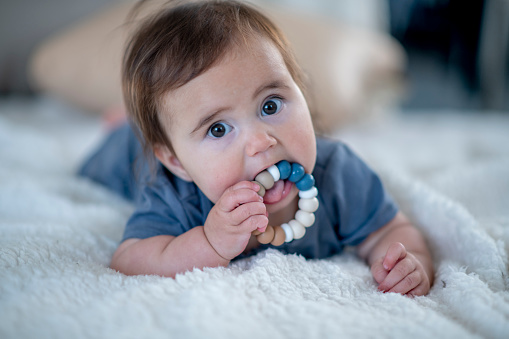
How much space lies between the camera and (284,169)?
66cm

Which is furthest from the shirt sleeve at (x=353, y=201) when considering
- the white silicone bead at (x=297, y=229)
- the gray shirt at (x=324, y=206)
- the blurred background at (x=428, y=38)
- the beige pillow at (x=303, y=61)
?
the blurred background at (x=428, y=38)

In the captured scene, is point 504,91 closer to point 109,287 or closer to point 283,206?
point 283,206

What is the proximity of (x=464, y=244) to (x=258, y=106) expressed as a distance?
43cm

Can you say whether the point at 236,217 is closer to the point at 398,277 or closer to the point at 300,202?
the point at 300,202

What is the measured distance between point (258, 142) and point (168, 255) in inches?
9.6

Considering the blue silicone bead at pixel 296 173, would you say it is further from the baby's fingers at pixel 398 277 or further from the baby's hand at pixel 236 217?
the baby's fingers at pixel 398 277

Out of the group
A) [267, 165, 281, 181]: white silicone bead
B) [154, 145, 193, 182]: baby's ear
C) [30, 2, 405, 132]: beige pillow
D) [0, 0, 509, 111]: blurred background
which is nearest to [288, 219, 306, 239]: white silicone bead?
[267, 165, 281, 181]: white silicone bead

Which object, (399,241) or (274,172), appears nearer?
(274,172)

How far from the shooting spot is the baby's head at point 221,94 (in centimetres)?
65

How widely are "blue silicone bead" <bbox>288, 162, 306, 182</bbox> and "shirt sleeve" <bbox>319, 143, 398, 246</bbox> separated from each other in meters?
0.14

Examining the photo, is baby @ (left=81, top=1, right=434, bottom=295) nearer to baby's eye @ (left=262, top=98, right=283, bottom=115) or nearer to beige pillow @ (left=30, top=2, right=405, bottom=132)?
baby's eye @ (left=262, top=98, right=283, bottom=115)

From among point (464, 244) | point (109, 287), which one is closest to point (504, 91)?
point (464, 244)

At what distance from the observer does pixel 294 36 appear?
5.09 feet

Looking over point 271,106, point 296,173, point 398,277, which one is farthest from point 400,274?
point 271,106
